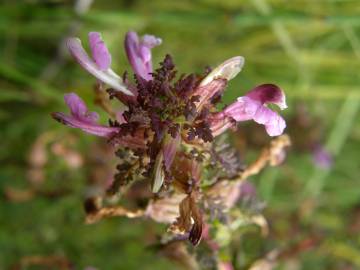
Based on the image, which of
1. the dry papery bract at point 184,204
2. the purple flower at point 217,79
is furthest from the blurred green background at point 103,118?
the purple flower at point 217,79

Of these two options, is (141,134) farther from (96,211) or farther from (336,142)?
(336,142)

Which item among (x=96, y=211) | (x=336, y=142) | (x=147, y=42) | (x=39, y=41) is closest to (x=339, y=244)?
(x=336, y=142)

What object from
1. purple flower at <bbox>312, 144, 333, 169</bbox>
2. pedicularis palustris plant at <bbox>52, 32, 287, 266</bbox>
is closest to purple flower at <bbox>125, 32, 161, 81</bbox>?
pedicularis palustris plant at <bbox>52, 32, 287, 266</bbox>

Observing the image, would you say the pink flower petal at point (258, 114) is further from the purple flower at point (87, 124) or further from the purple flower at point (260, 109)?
the purple flower at point (87, 124)

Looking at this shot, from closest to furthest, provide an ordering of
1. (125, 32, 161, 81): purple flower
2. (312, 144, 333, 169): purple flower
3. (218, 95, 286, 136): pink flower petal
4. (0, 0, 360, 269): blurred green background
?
(218, 95, 286, 136): pink flower petal
(125, 32, 161, 81): purple flower
(0, 0, 360, 269): blurred green background
(312, 144, 333, 169): purple flower

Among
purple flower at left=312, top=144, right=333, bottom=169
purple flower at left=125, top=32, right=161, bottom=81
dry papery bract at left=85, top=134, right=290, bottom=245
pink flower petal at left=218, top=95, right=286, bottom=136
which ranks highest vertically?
purple flower at left=312, top=144, right=333, bottom=169

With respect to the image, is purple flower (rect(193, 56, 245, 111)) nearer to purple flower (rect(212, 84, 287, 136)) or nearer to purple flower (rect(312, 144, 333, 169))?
purple flower (rect(212, 84, 287, 136))
